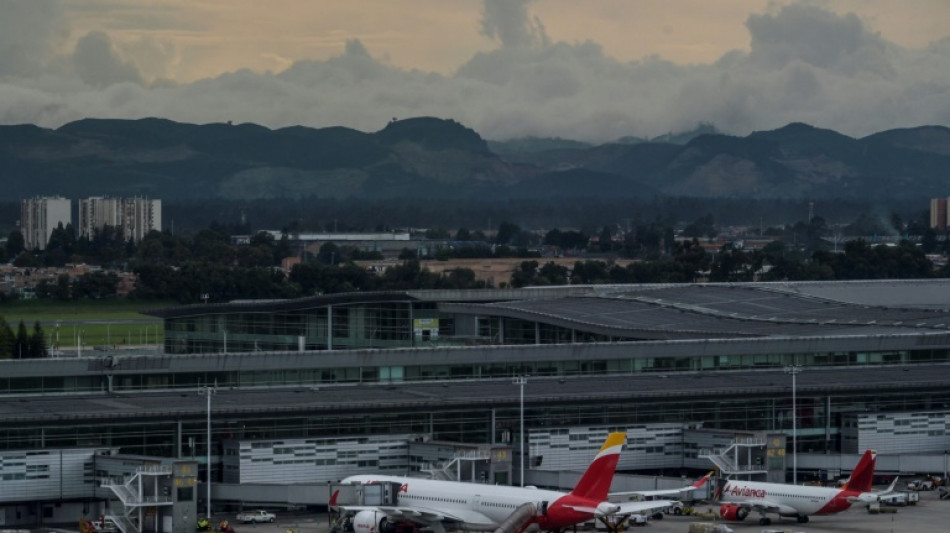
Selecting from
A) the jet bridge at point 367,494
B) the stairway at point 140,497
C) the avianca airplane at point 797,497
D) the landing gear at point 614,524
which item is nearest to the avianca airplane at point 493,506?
the jet bridge at point 367,494

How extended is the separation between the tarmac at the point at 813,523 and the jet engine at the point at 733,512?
0.35m

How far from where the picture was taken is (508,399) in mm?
97188

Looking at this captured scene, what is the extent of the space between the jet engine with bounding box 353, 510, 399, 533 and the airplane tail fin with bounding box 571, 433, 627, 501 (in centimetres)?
940

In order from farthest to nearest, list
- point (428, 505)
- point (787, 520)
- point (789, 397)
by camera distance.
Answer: point (789, 397), point (787, 520), point (428, 505)

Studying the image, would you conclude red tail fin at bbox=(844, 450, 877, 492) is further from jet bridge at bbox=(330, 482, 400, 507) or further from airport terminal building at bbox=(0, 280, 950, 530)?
jet bridge at bbox=(330, 482, 400, 507)

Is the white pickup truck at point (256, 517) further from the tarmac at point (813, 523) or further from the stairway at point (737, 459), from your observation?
the stairway at point (737, 459)

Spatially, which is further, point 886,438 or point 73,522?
point 886,438

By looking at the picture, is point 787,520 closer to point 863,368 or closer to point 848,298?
point 863,368

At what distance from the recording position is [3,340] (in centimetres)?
16975

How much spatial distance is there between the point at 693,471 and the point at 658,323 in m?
41.6

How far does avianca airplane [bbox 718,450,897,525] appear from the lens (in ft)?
275

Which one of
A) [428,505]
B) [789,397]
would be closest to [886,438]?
[789,397]

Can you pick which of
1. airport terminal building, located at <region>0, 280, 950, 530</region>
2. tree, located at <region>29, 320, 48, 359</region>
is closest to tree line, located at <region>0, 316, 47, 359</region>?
tree, located at <region>29, 320, 48, 359</region>

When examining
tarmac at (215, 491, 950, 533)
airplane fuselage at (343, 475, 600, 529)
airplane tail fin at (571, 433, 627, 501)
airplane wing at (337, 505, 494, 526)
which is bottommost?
tarmac at (215, 491, 950, 533)
